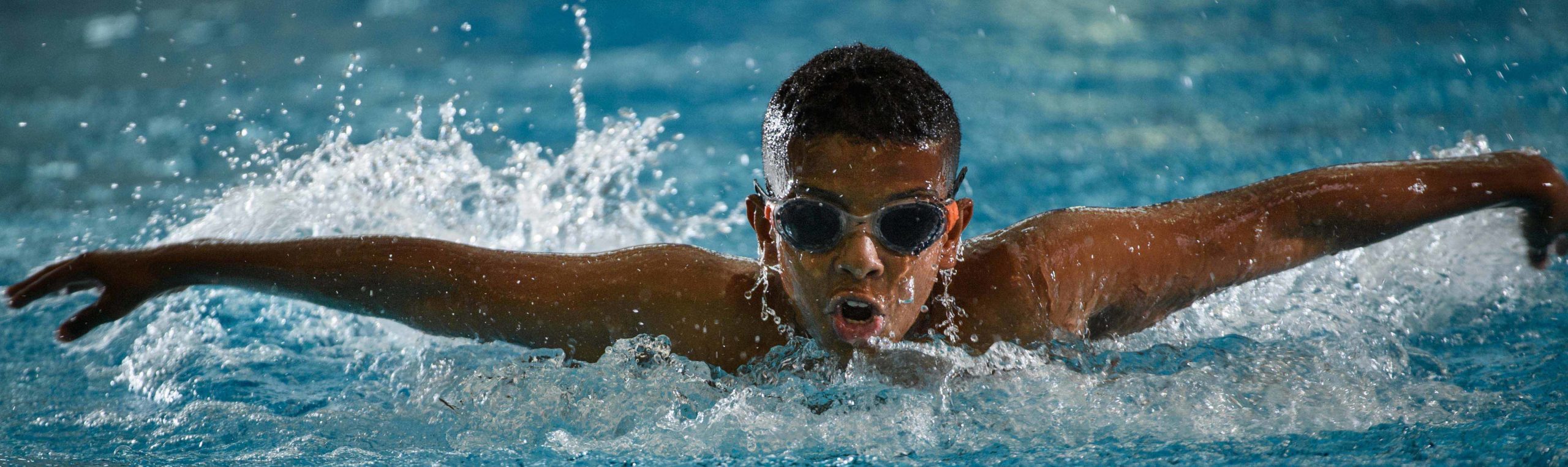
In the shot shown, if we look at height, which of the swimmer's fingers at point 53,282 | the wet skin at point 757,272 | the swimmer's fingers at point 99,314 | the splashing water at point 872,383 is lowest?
the splashing water at point 872,383

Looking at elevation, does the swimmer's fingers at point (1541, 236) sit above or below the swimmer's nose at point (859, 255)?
below

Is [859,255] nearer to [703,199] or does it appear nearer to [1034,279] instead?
[1034,279]

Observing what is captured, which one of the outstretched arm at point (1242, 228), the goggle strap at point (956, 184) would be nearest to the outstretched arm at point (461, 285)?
the goggle strap at point (956, 184)

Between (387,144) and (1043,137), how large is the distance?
2300mm

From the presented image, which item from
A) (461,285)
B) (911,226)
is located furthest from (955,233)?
(461,285)

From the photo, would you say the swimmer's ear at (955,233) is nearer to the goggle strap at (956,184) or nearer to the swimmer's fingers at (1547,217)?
the goggle strap at (956,184)

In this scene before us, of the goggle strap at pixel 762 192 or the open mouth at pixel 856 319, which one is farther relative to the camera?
the goggle strap at pixel 762 192

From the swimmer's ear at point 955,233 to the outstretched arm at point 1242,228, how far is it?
15 cm

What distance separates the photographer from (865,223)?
5.78 ft

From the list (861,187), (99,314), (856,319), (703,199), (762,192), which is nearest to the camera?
Answer: (861,187)

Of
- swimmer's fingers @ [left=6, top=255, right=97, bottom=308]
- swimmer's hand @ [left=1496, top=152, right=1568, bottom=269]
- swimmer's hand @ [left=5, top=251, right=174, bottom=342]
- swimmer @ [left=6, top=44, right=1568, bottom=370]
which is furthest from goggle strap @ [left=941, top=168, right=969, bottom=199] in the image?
swimmer's fingers @ [left=6, top=255, right=97, bottom=308]

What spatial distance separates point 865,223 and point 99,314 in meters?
1.34

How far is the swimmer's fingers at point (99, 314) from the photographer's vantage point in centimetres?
207

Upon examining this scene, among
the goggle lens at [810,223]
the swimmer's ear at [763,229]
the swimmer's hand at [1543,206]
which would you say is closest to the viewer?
the goggle lens at [810,223]
